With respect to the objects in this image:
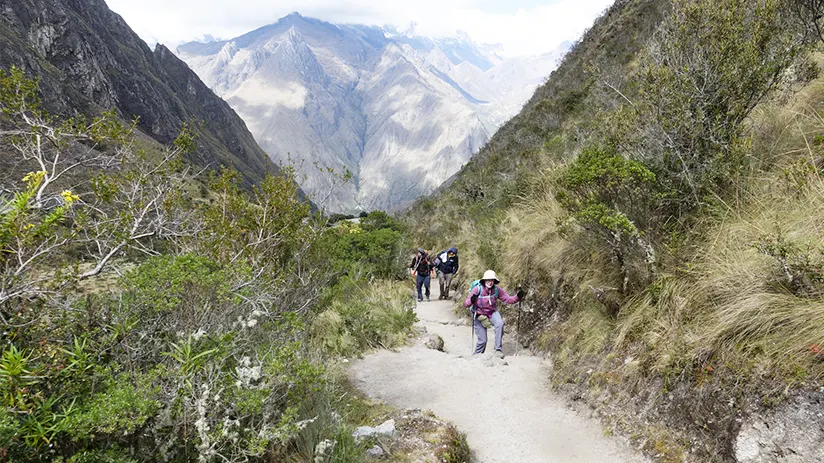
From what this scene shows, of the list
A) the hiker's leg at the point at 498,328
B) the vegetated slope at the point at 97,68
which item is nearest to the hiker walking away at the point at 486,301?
the hiker's leg at the point at 498,328

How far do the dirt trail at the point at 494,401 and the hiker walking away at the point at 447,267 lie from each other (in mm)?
4084

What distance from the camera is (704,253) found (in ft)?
14.7

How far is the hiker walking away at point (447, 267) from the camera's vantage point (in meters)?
11.4

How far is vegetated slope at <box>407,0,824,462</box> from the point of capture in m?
3.25

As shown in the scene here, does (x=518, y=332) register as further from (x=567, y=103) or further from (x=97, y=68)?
(x=97, y=68)

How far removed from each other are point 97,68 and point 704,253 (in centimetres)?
11138

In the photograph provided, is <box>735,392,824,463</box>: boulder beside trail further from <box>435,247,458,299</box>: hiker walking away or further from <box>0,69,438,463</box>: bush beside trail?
<box>435,247,458,299</box>: hiker walking away

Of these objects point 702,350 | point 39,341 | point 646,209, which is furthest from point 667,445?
point 39,341

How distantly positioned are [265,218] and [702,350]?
221 inches

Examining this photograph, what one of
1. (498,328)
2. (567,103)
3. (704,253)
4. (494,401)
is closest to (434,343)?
(498,328)

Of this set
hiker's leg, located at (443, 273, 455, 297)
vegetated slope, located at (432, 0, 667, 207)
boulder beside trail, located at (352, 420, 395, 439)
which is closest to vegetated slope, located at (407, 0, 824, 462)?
boulder beside trail, located at (352, 420, 395, 439)

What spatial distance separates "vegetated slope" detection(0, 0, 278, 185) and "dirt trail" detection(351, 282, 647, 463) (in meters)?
44.2

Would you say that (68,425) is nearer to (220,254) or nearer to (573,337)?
(220,254)

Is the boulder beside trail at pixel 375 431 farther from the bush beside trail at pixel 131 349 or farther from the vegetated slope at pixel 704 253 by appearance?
the vegetated slope at pixel 704 253
